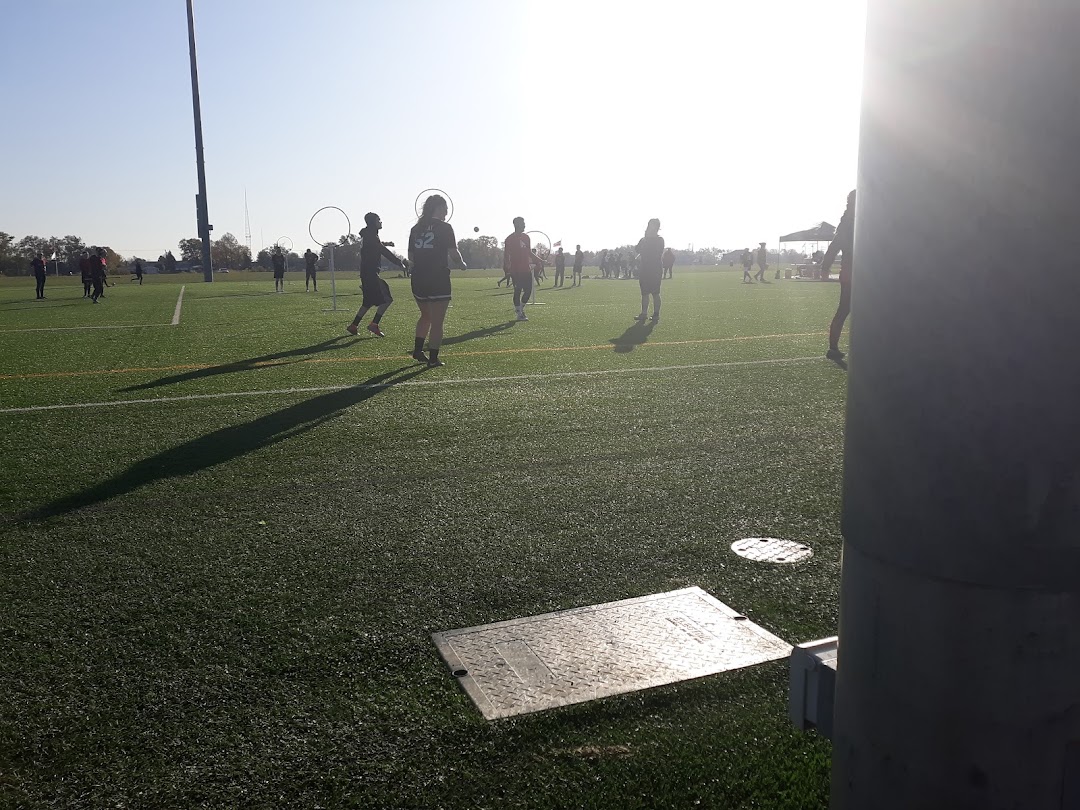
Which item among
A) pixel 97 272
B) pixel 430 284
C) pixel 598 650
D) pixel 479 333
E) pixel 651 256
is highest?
pixel 651 256

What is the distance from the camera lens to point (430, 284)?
9.47 m

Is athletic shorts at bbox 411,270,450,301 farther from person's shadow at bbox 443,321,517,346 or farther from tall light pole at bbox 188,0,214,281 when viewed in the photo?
tall light pole at bbox 188,0,214,281

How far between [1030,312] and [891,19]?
1.45 ft

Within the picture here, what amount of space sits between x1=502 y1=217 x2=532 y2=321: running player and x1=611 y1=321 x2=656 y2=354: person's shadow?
243cm

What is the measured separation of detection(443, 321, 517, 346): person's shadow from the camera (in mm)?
12938

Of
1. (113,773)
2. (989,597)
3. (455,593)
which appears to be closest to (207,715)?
(113,773)

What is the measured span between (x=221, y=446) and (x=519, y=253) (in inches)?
445

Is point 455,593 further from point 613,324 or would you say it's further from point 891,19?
point 613,324

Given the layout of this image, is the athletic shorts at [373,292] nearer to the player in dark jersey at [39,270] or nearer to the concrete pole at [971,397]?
the concrete pole at [971,397]

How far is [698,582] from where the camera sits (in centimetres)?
347

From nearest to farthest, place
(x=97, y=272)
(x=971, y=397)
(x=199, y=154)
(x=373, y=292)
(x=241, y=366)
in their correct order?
1. (x=971, y=397)
2. (x=241, y=366)
3. (x=373, y=292)
4. (x=97, y=272)
5. (x=199, y=154)

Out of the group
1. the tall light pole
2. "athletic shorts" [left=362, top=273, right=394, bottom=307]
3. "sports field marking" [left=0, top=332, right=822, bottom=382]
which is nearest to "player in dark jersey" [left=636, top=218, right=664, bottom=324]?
"sports field marking" [left=0, top=332, right=822, bottom=382]

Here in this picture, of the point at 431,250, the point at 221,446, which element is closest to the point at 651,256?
the point at 431,250

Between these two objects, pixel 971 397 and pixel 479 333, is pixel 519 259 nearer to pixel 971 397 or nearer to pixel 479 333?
pixel 479 333
